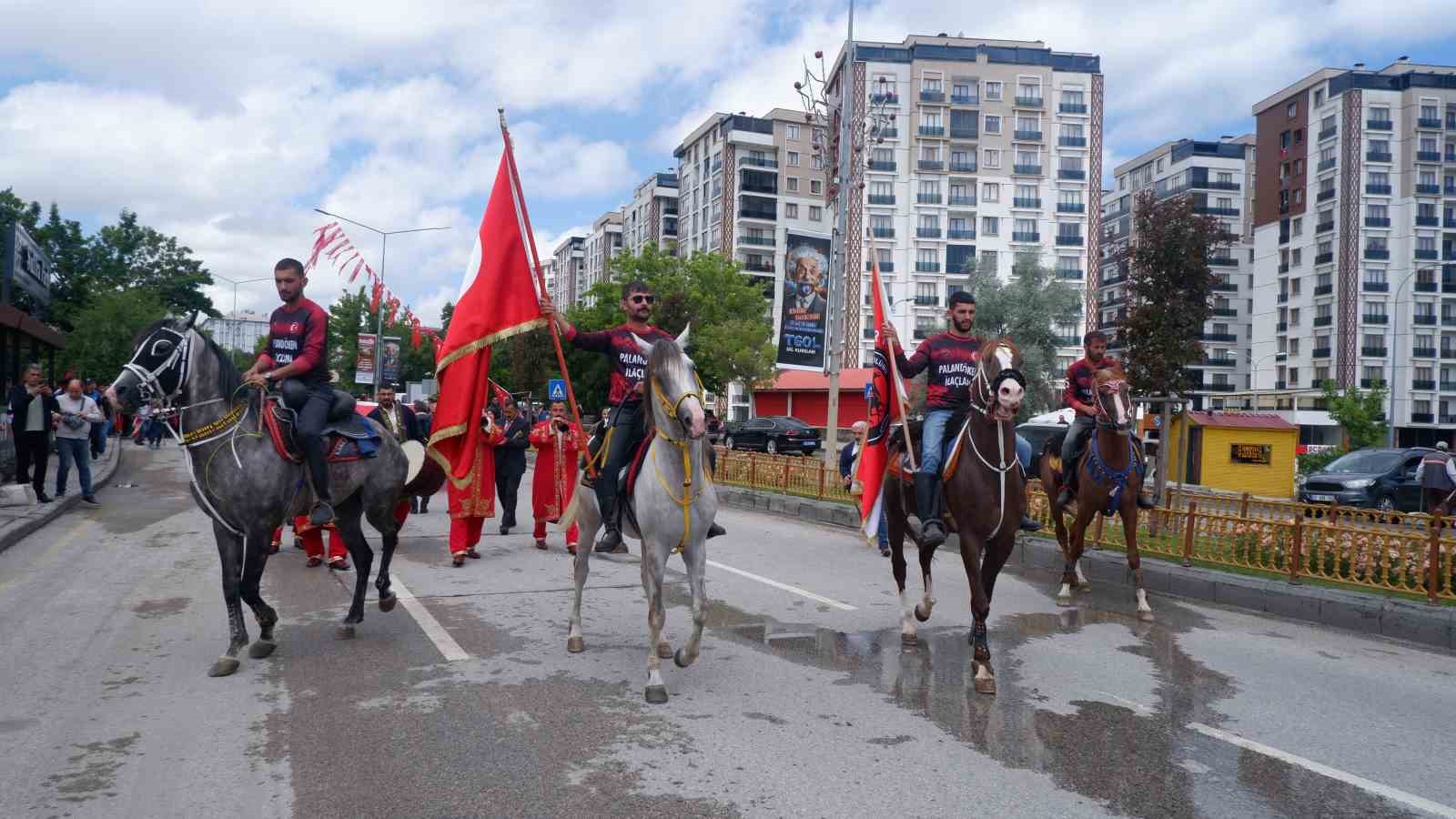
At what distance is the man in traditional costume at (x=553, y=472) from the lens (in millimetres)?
11945

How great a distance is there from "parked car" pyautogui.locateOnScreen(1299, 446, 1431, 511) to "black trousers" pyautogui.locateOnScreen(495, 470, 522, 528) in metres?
18.8

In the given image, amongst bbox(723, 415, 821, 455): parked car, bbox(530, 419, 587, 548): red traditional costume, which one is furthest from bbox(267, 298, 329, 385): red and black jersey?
bbox(723, 415, 821, 455): parked car

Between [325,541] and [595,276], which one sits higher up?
[595,276]

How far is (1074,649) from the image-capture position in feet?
24.0

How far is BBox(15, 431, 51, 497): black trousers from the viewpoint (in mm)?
14984

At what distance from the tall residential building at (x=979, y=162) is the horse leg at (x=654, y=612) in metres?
72.4

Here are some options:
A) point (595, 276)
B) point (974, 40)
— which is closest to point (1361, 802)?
point (974, 40)

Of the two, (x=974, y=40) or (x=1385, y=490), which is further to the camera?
(x=974, y=40)

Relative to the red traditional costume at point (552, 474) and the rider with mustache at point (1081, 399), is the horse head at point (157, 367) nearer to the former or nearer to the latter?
the red traditional costume at point (552, 474)

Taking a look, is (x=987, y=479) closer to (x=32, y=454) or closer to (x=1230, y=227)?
(x=32, y=454)

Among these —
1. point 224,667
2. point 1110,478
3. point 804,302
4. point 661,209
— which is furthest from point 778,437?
point 661,209

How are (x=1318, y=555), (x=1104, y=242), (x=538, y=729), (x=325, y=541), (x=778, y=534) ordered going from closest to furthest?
(x=538, y=729)
(x=1318, y=555)
(x=325, y=541)
(x=778, y=534)
(x=1104, y=242)

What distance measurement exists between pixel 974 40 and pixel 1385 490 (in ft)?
210

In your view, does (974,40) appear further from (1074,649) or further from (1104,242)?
(1074,649)
